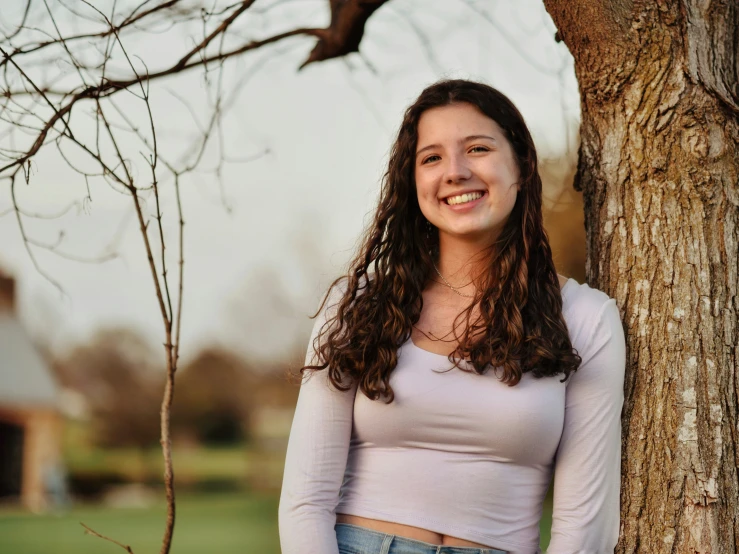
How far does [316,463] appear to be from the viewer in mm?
2016

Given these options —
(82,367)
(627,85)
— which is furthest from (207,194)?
(82,367)

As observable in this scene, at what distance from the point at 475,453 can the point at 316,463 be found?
14.6 inches

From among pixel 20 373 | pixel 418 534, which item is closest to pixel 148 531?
pixel 20 373

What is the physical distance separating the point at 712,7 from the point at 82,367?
37884 millimetres

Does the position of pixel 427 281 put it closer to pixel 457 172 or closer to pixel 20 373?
pixel 457 172

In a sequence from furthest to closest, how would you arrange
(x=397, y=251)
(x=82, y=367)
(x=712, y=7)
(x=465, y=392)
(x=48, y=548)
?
(x=82, y=367), (x=48, y=548), (x=397, y=251), (x=712, y=7), (x=465, y=392)

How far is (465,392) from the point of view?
1939mm

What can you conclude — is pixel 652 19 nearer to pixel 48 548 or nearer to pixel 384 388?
pixel 384 388

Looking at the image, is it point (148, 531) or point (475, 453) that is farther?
point (148, 531)

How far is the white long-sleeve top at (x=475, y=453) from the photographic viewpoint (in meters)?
1.93

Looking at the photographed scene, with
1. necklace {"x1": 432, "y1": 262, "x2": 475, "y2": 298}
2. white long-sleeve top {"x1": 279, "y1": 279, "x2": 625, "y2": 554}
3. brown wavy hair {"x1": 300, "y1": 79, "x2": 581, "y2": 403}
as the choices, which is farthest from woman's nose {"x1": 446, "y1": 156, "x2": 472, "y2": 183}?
white long-sleeve top {"x1": 279, "y1": 279, "x2": 625, "y2": 554}

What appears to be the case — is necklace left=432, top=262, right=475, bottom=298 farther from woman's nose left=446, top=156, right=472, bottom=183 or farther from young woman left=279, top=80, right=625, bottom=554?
woman's nose left=446, top=156, right=472, bottom=183

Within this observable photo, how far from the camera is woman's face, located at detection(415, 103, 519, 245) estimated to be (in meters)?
2.08

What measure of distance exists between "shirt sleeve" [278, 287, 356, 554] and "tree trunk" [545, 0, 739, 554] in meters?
0.67
